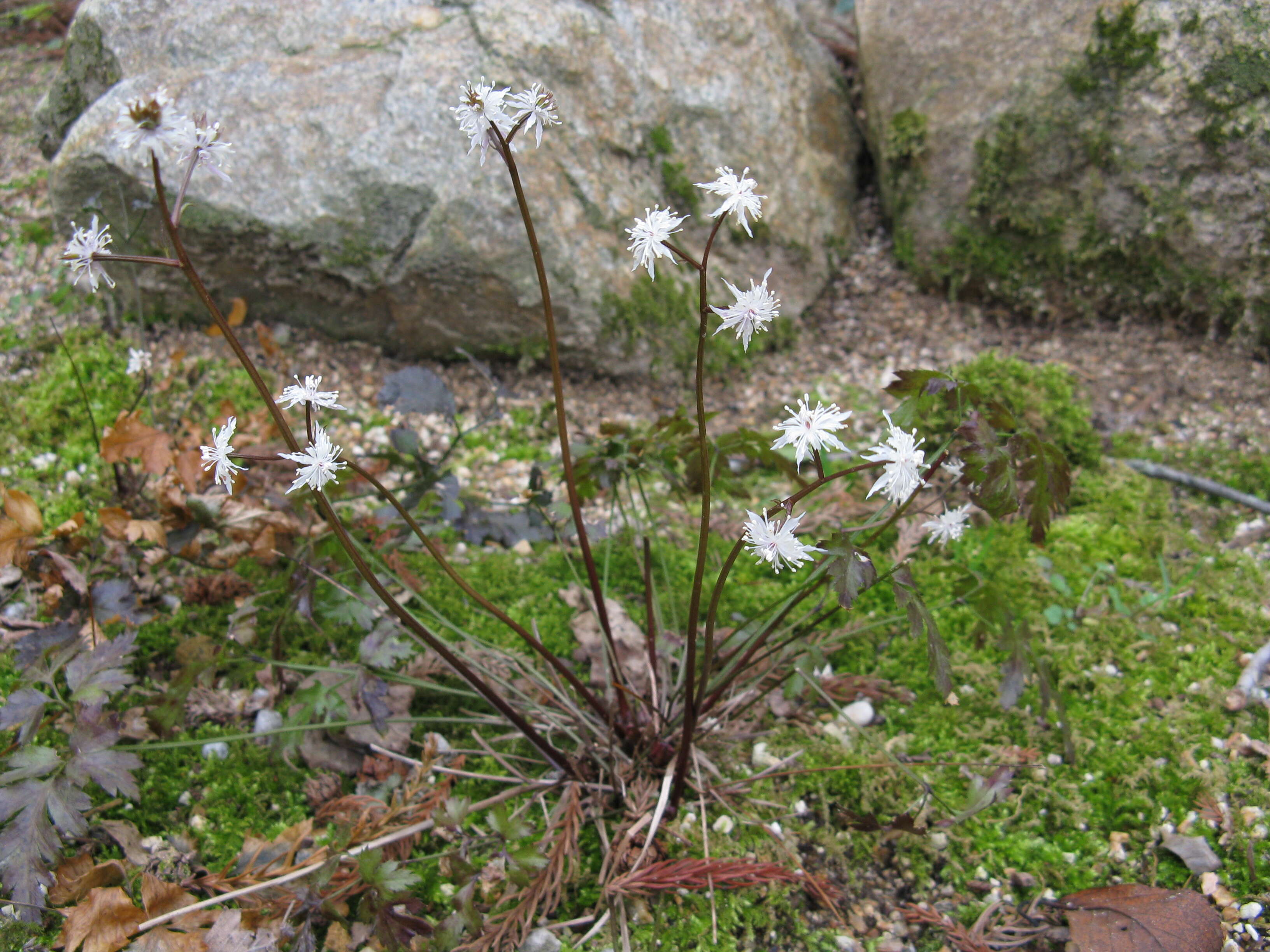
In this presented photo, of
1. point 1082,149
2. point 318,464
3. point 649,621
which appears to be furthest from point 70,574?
point 1082,149

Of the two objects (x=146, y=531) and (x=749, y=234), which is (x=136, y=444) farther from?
(x=749, y=234)

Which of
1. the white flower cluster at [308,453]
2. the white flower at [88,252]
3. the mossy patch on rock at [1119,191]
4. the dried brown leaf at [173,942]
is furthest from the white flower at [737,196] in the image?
the mossy patch on rock at [1119,191]

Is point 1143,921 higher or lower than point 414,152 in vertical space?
lower

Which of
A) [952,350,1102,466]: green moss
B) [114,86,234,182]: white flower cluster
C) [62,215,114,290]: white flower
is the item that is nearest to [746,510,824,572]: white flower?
[114,86,234,182]: white flower cluster

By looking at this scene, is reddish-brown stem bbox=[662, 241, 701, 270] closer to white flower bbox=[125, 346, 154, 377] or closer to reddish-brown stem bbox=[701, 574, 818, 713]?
reddish-brown stem bbox=[701, 574, 818, 713]

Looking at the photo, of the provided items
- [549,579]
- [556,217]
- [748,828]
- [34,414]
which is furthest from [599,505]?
[34,414]

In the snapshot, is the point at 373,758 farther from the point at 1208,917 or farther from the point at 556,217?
the point at 556,217
